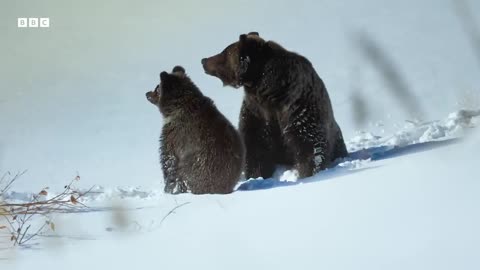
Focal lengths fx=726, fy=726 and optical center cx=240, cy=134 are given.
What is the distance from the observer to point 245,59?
7320mm

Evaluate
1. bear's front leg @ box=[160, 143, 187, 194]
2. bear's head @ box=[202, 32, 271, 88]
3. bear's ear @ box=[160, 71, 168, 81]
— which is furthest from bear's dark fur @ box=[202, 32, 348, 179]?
bear's front leg @ box=[160, 143, 187, 194]

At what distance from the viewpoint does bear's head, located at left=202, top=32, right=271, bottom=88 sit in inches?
288

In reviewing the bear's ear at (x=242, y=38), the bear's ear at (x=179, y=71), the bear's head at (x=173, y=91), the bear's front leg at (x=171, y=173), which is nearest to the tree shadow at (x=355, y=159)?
the bear's front leg at (x=171, y=173)

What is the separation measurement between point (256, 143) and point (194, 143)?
114 centimetres

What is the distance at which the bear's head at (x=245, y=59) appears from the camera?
7320 millimetres

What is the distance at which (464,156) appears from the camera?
4.82 metres

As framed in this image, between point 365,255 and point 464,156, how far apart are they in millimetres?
1346

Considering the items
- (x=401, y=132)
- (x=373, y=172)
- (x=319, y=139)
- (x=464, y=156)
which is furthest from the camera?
(x=401, y=132)

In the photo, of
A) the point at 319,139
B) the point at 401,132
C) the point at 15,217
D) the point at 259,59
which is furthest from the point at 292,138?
the point at 15,217

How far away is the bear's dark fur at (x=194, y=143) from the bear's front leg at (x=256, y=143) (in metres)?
0.75

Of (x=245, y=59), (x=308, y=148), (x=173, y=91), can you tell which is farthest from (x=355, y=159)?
(x=173, y=91)

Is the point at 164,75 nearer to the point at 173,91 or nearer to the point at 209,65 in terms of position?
the point at 173,91

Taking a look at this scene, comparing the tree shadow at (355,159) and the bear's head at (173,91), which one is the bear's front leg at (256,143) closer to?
the tree shadow at (355,159)

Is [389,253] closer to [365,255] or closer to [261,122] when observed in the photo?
[365,255]
